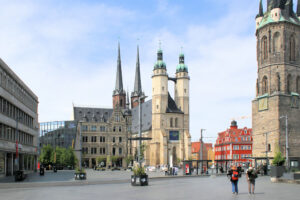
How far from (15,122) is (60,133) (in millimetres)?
78591

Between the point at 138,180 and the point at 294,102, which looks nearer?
the point at 138,180

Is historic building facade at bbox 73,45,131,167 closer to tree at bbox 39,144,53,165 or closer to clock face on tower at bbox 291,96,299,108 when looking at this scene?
tree at bbox 39,144,53,165

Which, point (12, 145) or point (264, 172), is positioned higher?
point (12, 145)

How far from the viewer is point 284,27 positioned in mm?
82250

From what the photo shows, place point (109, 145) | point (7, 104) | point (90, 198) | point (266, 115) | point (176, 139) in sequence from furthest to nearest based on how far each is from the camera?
point (109, 145) < point (176, 139) < point (266, 115) < point (7, 104) < point (90, 198)

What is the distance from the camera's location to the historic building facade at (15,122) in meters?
46.5

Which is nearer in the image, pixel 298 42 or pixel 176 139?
pixel 298 42

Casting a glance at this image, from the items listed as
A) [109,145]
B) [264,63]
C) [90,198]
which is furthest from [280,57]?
[90,198]

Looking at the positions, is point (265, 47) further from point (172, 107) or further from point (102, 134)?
point (102, 134)

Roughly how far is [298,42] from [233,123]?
69773 millimetres

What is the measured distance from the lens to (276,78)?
81688 mm

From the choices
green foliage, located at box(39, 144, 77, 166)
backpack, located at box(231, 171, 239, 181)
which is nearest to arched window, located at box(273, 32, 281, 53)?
green foliage, located at box(39, 144, 77, 166)

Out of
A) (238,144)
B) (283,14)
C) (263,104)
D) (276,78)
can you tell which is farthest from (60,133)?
(283,14)

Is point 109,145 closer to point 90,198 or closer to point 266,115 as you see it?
point 266,115
